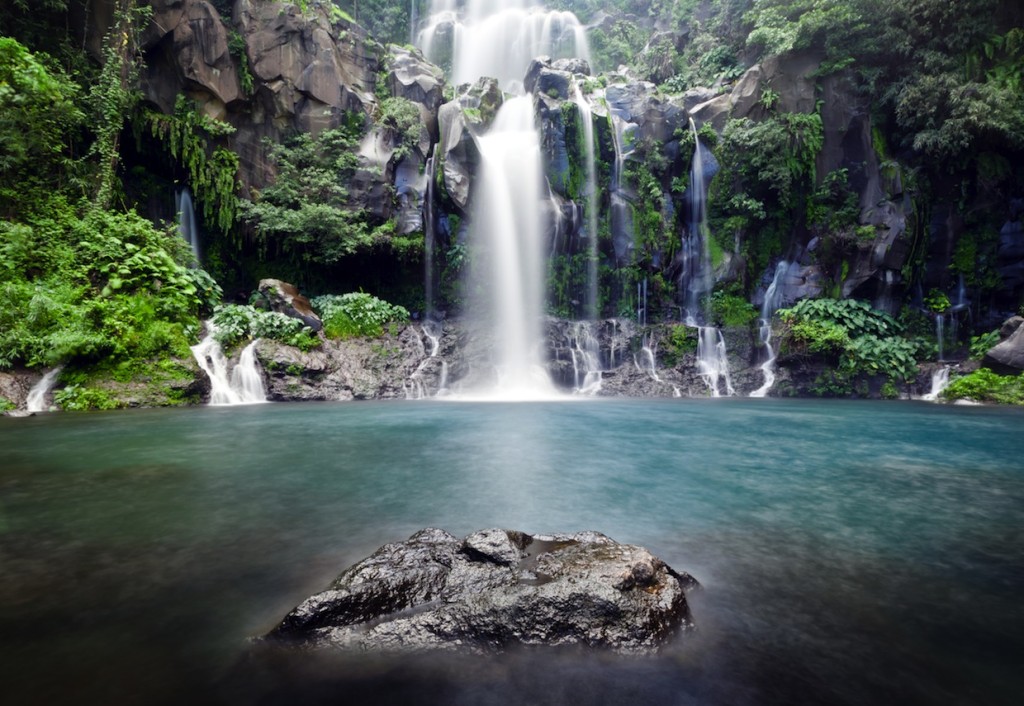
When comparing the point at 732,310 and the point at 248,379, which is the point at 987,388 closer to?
the point at 732,310

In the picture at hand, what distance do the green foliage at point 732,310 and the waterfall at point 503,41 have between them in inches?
767

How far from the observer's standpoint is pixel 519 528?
395 centimetres

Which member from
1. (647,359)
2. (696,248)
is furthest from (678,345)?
(696,248)

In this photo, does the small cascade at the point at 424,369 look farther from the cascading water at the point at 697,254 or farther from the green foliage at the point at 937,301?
the green foliage at the point at 937,301

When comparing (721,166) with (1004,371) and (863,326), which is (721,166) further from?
(1004,371)

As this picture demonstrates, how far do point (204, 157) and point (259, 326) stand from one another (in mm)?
7199

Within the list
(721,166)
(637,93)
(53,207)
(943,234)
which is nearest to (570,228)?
(721,166)

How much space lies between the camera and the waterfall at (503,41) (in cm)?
3038

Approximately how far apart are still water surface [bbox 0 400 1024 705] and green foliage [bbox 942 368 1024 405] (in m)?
6.91

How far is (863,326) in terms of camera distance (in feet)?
52.5

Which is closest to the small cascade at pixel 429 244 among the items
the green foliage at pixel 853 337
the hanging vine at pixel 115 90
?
the hanging vine at pixel 115 90

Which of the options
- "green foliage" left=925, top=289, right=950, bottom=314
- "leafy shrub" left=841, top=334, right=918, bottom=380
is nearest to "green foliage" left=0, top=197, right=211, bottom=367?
"leafy shrub" left=841, top=334, right=918, bottom=380

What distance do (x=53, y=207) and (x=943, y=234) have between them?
84.7ft

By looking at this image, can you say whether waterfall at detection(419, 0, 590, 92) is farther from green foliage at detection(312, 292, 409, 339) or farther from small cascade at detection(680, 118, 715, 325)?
green foliage at detection(312, 292, 409, 339)
